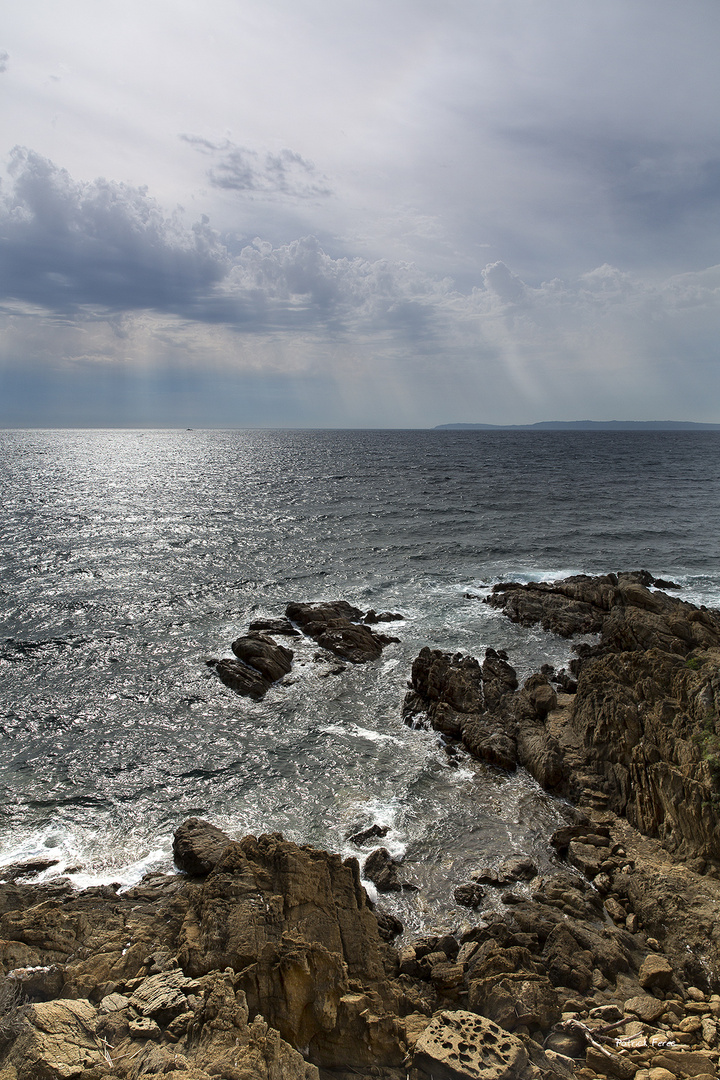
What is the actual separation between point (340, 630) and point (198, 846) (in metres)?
16.5

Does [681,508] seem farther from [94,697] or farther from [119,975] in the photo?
[119,975]

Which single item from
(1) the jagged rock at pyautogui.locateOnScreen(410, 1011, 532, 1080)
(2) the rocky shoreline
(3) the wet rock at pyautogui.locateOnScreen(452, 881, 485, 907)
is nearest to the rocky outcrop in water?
(2) the rocky shoreline

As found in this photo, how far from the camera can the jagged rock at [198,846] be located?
622 inches

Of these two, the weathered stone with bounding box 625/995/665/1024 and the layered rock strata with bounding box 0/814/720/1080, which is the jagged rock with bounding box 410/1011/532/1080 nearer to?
the layered rock strata with bounding box 0/814/720/1080

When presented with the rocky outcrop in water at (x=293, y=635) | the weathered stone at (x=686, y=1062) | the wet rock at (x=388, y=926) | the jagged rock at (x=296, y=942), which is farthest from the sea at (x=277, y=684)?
the weathered stone at (x=686, y=1062)

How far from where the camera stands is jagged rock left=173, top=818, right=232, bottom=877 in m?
15.8

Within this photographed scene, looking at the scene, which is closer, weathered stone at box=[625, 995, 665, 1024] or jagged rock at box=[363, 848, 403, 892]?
weathered stone at box=[625, 995, 665, 1024]

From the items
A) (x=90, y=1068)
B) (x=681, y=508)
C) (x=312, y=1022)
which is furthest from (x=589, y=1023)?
(x=681, y=508)

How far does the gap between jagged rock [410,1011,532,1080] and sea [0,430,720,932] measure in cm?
449

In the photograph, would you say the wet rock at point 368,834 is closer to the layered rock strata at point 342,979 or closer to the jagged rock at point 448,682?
the layered rock strata at point 342,979

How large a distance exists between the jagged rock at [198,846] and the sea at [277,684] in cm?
76

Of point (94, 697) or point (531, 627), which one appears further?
point (531, 627)

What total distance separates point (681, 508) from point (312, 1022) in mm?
74938

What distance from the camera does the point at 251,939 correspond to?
11.0 meters
